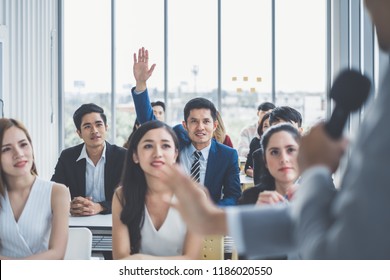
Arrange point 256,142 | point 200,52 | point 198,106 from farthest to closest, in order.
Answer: point 200,52
point 256,142
point 198,106

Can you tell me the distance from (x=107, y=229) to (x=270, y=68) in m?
5.79

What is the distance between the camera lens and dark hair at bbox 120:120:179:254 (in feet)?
8.95

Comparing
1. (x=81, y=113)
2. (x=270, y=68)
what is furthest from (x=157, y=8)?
(x=81, y=113)

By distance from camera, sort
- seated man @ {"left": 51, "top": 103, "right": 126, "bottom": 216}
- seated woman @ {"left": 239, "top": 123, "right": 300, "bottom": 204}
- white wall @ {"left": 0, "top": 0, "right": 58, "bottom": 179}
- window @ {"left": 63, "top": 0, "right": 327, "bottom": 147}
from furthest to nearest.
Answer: window @ {"left": 63, "top": 0, "right": 327, "bottom": 147}
white wall @ {"left": 0, "top": 0, "right": 58, "bottom": 179}
seated man @ {"left": 51, "top": 103, "right": 126, "bottom": 216}
seated woman @ {"left": 239, "top": 123, "right": 300, "bottom": 204}

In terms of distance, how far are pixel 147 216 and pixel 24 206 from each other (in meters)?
0.60

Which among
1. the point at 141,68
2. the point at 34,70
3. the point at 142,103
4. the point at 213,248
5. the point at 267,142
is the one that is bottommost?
the point at 213,248

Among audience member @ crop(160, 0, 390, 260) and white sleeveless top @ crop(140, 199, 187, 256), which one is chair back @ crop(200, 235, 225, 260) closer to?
white sleeveless top @ crop(140, 199, 187, 256)

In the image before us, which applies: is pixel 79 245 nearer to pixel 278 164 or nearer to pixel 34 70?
pixel 278 164

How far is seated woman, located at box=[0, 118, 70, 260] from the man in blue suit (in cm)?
131

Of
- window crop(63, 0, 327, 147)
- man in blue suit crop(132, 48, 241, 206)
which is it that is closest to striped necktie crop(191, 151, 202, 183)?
man in blue suit crop(132, 48, 241, 206)

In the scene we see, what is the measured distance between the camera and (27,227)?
271 cm

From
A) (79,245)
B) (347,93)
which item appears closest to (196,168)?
(79,245)

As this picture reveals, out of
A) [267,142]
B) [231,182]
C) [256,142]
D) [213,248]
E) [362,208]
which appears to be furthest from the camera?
[256,142]

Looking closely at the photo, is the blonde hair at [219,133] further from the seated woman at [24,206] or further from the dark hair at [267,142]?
A: the seated woman at [24,206]
